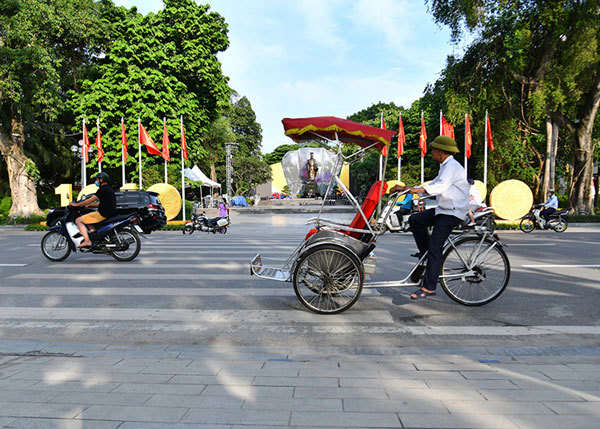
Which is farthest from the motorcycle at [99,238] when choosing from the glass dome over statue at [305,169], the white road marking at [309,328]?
the glass dome over statue at [305,169]

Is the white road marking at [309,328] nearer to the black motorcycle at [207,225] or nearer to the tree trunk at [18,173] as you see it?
the black motorcycle at [207,225]

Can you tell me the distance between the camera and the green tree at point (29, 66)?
1952cm

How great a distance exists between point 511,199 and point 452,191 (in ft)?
53.1

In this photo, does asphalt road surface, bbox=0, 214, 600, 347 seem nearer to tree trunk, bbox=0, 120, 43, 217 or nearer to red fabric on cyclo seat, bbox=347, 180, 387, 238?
red fabric on cyclo seat, bbox=347, 180, 387, 238

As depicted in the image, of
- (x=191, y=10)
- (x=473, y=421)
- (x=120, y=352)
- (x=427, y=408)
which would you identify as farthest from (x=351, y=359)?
(x=191, y=10)

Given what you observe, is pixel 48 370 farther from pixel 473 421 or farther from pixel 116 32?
pixel 116 32

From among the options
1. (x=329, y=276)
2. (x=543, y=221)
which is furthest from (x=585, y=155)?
(x=329, y=276)

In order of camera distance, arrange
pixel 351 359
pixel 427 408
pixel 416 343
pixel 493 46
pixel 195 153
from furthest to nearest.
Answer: pixel 195 153, pixel 493 46, pixel 416 343, pixel 351 359, pixel 427 408

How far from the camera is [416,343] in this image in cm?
402

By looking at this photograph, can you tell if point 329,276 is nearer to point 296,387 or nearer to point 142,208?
point 296,387

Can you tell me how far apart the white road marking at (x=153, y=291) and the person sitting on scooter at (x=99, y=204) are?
2143 mm

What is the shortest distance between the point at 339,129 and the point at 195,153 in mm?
25882

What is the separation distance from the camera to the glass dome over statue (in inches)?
2667

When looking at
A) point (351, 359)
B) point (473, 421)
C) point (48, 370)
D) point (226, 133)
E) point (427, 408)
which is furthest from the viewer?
point (226, 133)
